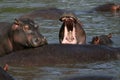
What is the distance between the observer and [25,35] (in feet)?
29.8

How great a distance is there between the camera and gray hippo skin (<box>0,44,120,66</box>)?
866cm

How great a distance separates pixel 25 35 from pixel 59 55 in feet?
2.30

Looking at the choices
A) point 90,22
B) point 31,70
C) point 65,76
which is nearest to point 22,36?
point 31,70

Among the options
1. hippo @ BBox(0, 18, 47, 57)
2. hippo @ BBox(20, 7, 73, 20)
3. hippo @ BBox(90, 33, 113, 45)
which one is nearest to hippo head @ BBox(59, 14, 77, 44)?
hippo @ BBox(90, 33, 113, 45)

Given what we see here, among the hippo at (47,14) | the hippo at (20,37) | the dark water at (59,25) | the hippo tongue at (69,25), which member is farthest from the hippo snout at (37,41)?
the hippo at (47,14)

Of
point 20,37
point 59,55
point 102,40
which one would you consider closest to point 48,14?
point 102,40

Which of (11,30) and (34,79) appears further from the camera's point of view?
(11,30)

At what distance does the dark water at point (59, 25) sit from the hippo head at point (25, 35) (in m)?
0.54

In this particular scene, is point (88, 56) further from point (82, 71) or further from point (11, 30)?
point (11, 30)

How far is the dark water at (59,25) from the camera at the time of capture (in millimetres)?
8219

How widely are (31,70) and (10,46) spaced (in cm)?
97

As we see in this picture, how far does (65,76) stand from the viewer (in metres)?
7.96

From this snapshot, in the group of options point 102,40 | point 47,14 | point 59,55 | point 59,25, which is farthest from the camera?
point 47,14

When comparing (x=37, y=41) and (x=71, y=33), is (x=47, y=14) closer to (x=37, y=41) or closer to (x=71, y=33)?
(x=71, y=33)
